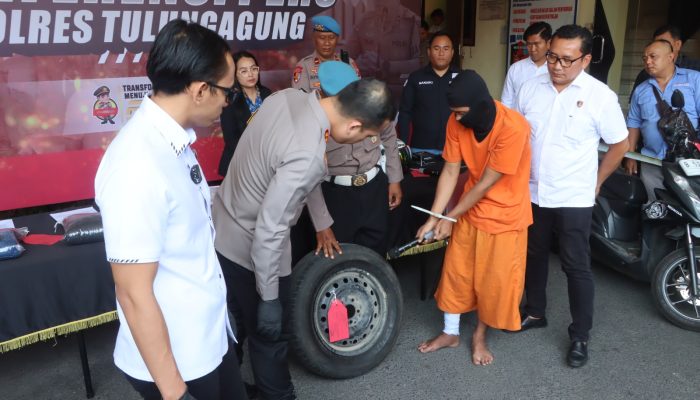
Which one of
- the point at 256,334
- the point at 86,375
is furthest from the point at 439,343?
the point at 86,375

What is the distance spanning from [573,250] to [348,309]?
118 cm

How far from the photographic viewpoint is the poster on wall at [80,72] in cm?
388

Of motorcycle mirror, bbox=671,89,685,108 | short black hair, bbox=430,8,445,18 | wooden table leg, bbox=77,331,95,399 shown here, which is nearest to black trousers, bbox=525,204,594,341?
motorcycle mirror, bbox=671,89,685,108

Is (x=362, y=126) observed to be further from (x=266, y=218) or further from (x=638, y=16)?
(x=638, y=16)

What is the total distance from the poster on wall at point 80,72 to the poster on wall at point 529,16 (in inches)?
118

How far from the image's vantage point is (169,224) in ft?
4.17

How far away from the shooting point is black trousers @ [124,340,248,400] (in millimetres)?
1478

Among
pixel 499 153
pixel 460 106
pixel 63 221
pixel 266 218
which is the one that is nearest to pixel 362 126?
pixel 266 218

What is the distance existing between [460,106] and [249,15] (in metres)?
2.71

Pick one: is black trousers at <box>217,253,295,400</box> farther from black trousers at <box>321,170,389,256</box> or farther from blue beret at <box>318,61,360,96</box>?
blue beret at <box>318,61,360,96</box>

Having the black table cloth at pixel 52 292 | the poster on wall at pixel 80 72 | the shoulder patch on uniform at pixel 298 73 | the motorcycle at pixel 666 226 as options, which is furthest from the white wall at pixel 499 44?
the black table cloth at pixel 52 292

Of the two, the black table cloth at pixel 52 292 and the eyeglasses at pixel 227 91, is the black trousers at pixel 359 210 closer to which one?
the black table cloth at pixel 52 292

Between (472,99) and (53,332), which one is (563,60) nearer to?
(472,99)

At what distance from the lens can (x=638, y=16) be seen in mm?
6723
